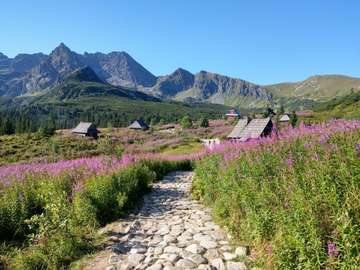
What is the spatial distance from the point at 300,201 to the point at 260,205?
143 centimetres

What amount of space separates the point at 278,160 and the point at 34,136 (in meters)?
88.4

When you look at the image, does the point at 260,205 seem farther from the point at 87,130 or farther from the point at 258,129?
the point at 87,130

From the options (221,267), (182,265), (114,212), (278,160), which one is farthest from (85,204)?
(278,160)

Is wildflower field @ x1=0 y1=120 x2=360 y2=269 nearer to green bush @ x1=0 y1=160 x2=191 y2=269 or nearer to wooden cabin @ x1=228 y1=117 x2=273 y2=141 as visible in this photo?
green bush @ x1=0 y1=160 x2=191 y2=269

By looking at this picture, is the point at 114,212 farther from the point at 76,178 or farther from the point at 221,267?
the point at 221,267

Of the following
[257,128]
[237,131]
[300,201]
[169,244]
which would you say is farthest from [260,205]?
[237,131]

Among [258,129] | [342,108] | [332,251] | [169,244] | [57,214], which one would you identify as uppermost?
[342,108]

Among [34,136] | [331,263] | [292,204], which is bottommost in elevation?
[34,136]

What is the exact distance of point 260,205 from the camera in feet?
20.4

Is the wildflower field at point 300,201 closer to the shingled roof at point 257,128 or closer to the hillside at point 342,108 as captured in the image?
the shingled roof at point 257,128

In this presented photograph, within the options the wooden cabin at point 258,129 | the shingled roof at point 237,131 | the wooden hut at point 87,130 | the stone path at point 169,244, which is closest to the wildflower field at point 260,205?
the stone path at point 169,244

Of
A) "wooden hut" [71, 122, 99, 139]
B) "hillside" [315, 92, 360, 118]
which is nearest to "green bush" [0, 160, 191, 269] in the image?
"hillside" [315, 92, 360, 118]

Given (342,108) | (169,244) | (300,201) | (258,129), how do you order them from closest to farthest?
(300,201) → (169,244) → (258,129) → (342,108)

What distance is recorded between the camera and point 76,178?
11430 millimetres
